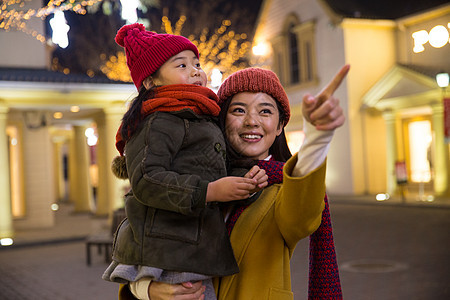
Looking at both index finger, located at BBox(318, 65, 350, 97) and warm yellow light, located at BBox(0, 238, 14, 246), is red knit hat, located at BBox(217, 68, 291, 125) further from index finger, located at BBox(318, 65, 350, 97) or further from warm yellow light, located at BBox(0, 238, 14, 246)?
warm yellow light, located at BBox(0, 238, 14, 246)

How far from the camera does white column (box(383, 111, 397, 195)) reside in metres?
22.5

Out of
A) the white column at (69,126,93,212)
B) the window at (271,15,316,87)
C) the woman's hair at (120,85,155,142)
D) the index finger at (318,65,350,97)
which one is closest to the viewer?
Answer: the index finger at (318,65,350,97)

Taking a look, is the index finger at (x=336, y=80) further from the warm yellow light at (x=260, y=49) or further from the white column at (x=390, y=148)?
the warm yellow light at (x=260, y=49)

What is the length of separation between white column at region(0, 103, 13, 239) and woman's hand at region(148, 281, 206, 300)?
13001 millimetres

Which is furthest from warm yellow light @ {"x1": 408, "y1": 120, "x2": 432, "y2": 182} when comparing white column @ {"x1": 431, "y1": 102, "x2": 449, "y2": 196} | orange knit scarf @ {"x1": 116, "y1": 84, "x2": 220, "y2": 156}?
orange knit scarf @ {"x1": 116, "y1": 84, "x2": 220, "y2": 156}

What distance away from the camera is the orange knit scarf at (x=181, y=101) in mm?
2176

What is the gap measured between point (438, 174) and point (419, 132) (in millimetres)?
3615

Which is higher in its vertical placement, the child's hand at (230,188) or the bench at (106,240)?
the child's hand at (230,188)

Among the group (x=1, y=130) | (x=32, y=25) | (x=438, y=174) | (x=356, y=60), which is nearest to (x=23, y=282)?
(x=1, y=130)

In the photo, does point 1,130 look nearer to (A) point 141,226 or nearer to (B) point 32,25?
(B) point 32,25

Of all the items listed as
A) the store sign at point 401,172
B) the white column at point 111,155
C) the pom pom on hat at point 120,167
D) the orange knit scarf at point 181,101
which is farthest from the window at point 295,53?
the orange knit scarf at point 181,101

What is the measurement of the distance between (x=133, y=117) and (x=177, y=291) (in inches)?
27.2

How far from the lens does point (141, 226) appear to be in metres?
2.14

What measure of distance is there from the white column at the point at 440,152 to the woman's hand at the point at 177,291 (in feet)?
64.2
